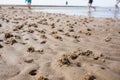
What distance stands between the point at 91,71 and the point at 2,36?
400 centimetres

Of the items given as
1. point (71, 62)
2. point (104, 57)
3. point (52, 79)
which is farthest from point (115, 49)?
point (52, 79)

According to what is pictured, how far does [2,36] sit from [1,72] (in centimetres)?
332

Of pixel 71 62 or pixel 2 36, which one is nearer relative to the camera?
pixel 71 62

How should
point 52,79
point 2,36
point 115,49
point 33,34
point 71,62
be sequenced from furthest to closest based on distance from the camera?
point 33,34 → point 2,36 → point 115,49 → point 71,62 → point 52,79

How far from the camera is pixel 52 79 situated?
4.38 meters

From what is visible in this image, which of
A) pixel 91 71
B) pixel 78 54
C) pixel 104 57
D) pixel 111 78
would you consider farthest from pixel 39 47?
pixel 111 78

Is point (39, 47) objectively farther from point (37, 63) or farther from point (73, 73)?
point (73, 73)

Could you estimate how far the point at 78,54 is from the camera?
5695 millimetres

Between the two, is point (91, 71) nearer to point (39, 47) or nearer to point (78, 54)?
point (78, 54)

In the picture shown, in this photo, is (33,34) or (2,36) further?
(33,34)

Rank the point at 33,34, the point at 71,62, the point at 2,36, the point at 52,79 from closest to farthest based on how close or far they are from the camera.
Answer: the point at 52,79
the point at 71,62
the point at 2,36
the point at 33,34

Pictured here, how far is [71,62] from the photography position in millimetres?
5211

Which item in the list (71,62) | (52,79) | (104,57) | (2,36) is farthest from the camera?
(2,36)

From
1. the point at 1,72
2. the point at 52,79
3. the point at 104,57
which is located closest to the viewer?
the point at 52,79
